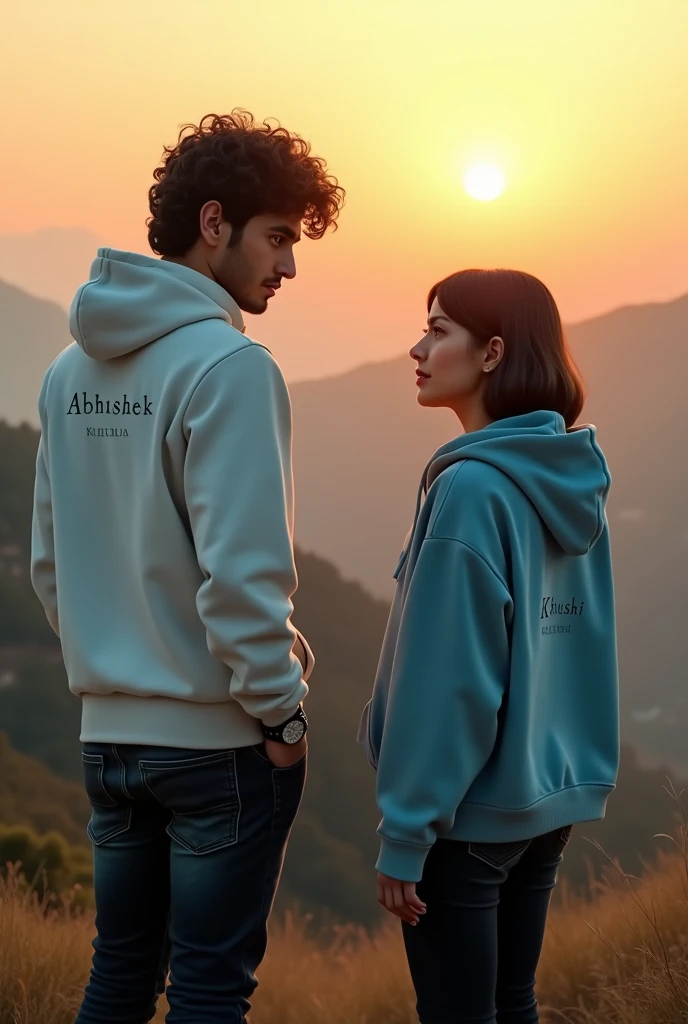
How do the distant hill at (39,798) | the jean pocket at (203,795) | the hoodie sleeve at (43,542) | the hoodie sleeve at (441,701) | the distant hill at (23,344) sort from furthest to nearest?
1. the distant hill at (23,344)
2. the distant hill at (39,798)
3. the hoodie sleeve at (43,542)
4. the jean pocket at (203,795)
5. the hoodie sleeve at (441,701)

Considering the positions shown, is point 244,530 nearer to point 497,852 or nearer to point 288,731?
point 288,731

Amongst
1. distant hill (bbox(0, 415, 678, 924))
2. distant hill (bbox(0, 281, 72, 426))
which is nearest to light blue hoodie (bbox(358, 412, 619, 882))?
distant hill (bbox(0, 415, 678, 924))

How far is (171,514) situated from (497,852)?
77cm

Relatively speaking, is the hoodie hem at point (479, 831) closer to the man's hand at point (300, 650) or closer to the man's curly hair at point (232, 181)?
the man's hand at point (300, 650)

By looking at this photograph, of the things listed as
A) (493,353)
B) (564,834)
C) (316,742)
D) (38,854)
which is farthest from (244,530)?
(316,742)

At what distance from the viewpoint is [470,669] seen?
1661 millimetres

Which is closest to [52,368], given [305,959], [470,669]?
[470,669]

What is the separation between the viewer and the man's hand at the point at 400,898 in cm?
168

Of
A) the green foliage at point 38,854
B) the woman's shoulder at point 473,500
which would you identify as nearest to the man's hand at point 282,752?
the woman's shoulder at point 473,500

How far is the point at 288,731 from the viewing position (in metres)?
1.79

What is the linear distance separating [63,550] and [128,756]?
0.39m

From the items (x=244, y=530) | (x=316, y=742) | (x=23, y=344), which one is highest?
(x=23, y=344)

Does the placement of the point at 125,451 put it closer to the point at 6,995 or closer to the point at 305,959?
the point at 6,995

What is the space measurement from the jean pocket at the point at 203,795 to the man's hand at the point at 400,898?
0.26m
